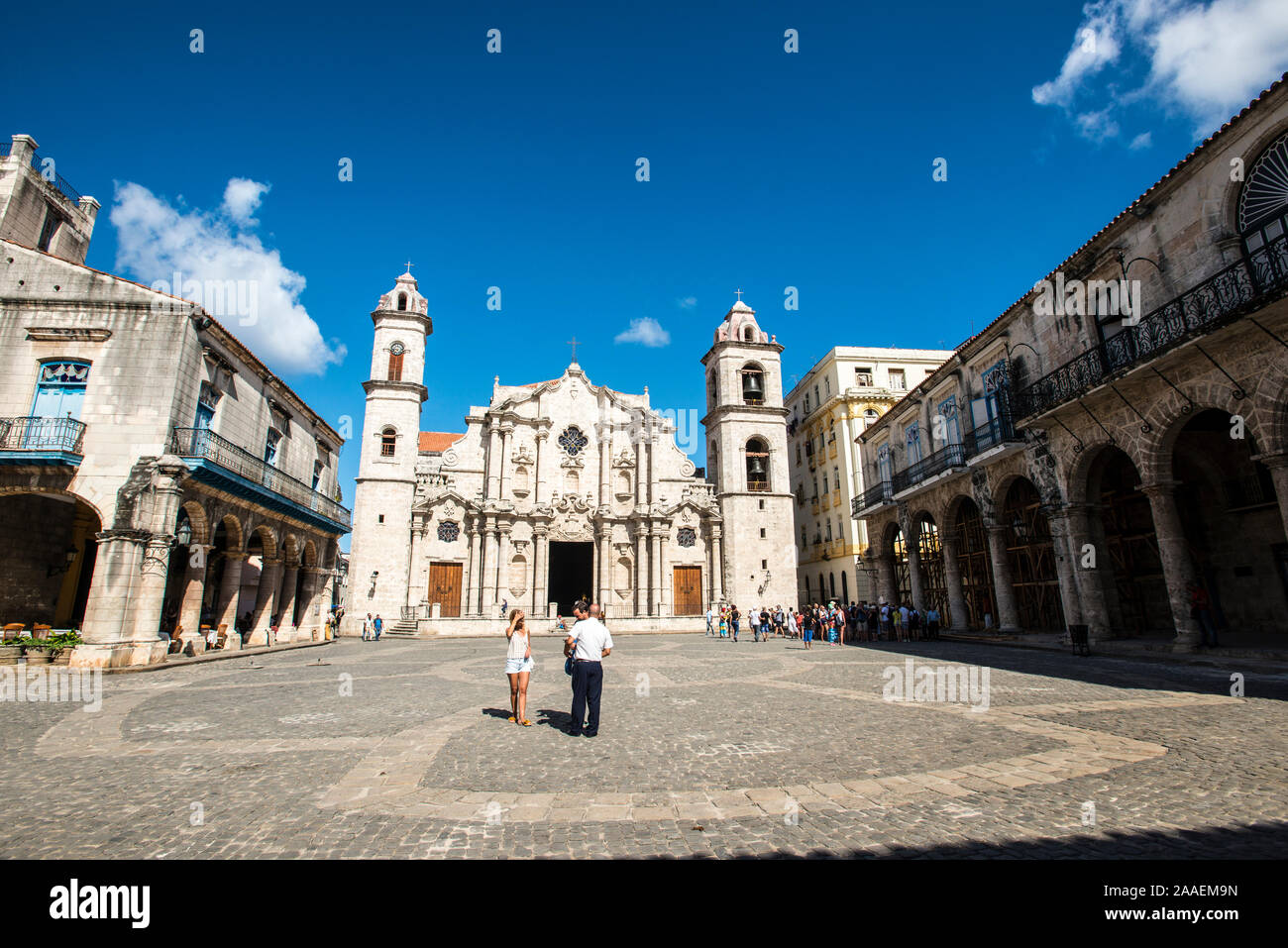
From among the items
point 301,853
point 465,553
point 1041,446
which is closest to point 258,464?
point 465,553

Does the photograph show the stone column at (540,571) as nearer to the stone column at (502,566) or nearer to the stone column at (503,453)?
the stone column at (502,566)

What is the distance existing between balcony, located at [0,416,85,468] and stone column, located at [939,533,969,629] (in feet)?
89.0

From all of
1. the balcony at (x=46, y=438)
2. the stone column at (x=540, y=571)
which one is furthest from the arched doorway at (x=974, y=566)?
the balcony at (x=46, y=438)

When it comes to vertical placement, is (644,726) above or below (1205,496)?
below

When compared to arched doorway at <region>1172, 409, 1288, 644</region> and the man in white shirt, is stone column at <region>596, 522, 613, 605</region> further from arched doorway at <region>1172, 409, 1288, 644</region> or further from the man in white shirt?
the man in white shirt

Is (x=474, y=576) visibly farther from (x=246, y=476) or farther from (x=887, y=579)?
(x=887, y=579)

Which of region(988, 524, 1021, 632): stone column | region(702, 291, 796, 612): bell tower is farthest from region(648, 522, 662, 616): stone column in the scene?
region(988, 524, 1021, 632): stone column

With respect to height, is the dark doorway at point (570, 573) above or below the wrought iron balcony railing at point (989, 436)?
below

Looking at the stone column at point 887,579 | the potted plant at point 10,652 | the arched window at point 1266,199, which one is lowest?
the potted plant at point 10,652

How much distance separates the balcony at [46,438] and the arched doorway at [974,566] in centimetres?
2757

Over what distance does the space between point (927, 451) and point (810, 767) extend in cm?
2096

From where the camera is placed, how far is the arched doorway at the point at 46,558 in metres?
17.5
